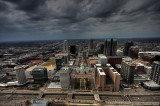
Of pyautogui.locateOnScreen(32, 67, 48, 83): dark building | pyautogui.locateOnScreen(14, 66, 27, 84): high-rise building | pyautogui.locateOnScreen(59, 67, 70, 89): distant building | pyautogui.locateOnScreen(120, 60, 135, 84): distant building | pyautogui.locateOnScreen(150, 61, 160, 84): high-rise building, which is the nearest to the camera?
pyautogui.locateOnScreen(59, 67, 70, 89): distant building

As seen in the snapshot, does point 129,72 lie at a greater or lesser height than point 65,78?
greater

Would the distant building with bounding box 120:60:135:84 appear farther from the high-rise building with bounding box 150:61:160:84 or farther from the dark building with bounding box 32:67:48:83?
the dark building with bounding box 32:67:48:83

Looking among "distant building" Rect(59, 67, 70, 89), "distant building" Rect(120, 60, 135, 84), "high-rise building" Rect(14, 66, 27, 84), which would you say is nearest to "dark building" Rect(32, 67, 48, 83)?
"high-rise building" Rect(14, 66, 27, 84)

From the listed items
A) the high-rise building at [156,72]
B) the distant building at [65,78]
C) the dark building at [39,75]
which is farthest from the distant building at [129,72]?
the dark building at [39,75]

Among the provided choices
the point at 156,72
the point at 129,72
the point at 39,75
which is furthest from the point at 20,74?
the point at 156,72

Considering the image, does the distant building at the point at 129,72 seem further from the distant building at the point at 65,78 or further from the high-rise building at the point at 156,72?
the distant building at the point at 65,78

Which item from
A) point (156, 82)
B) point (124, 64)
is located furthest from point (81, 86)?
point (156, 82)

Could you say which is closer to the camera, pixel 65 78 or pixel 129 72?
pixel 65 78

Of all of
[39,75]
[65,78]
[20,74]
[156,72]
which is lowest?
[39,75]

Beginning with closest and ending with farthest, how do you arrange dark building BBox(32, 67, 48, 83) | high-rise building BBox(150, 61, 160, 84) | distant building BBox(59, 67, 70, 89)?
distant building BBox(59, 67, 70, 89) < high-rise building BBox(150, 61, 160, 84) < dark building BBox(32, 67, 48, 83)

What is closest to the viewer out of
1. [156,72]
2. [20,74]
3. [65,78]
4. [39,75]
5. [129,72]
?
[65,78]

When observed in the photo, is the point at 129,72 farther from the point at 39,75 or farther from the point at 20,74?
the point at 20,74

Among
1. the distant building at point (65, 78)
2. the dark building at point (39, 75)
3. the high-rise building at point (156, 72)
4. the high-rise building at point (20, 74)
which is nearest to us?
the distant building at point (65, 78)

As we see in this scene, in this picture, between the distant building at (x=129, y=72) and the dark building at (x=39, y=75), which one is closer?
the distant building at (x=129, y=72)
